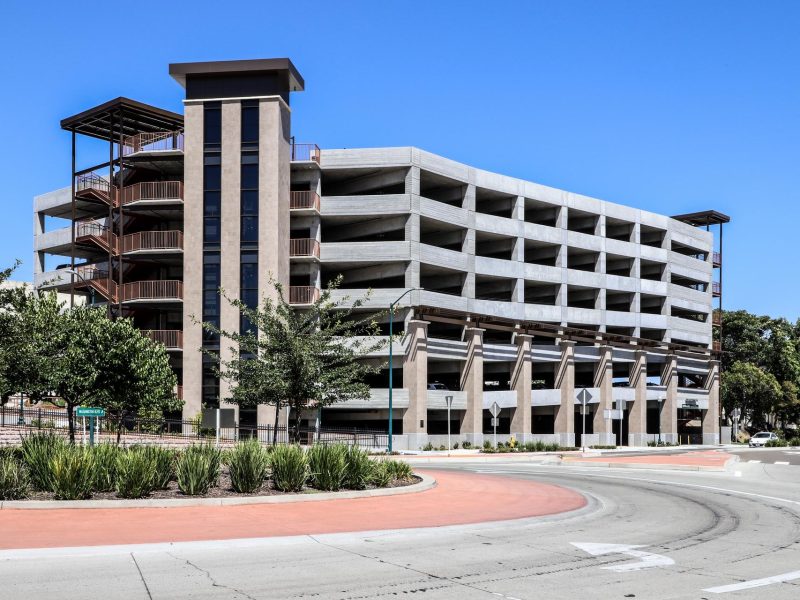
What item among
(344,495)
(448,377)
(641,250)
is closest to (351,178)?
(448,377)

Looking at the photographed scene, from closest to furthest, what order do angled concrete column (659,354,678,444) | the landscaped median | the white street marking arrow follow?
1. the white street marking arrow
2. the landscaped median
3. angled concrete column (659,354,678,444)

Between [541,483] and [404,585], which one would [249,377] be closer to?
[541,483]

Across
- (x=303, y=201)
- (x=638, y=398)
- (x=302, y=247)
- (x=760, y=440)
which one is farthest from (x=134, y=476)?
(x=760, y=440)

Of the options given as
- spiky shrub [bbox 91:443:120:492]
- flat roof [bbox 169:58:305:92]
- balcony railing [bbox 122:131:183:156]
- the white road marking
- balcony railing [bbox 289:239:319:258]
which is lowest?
the white road marking

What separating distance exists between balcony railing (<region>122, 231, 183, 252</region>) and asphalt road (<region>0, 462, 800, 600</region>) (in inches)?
1700

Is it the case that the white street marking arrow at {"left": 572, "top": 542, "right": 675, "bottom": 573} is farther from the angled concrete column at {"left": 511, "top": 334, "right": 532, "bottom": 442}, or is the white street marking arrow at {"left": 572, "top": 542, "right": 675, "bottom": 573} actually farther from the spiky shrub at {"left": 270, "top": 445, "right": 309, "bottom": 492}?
the angled concrete column at {"left": 511, "top": 334, "right": 532, "bottom": 442}

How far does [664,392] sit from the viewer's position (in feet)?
258

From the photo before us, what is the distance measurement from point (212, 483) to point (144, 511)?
256 cm

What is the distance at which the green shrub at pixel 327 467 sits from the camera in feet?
63.0

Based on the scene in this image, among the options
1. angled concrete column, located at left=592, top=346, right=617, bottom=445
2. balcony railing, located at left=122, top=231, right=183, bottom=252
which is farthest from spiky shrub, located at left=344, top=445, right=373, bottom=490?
angled concrete column, located at left=592, top=346, right=617, bottom=445

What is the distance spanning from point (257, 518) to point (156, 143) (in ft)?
150

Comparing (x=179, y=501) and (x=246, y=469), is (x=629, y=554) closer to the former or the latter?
(x=179, y=501)

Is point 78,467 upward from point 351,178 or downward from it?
downward

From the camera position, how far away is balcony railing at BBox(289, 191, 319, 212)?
5638 cm
